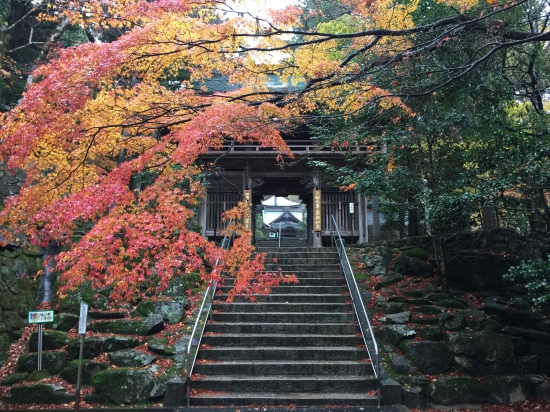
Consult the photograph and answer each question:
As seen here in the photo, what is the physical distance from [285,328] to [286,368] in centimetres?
118

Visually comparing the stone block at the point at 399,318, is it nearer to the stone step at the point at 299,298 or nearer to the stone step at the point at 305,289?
the stone step at the point at 299,298

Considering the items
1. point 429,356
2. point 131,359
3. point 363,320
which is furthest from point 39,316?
point 429,356

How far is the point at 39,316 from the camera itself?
7.02 m

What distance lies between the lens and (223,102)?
680 cm

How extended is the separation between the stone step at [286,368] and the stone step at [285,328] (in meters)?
1.03

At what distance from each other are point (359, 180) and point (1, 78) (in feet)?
42.4

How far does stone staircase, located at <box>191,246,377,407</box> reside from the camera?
6.50 metres

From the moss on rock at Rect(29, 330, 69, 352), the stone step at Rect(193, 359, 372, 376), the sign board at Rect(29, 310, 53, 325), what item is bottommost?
the stone step at Rect(193, 359, 372, 376)

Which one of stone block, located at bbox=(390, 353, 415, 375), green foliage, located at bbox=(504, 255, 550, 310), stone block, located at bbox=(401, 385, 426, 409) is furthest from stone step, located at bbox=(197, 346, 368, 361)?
green foliage, located at bbox=(504, 255, 550, 310)

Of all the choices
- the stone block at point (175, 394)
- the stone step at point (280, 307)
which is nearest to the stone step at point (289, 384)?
the stone block at point (175, 394)

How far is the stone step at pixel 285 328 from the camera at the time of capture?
8.12 metres

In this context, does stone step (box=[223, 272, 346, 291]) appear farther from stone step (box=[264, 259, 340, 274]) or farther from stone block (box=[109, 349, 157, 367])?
stone block (box=[109, 349, 157, 367])

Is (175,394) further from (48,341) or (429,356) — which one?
(429,356)

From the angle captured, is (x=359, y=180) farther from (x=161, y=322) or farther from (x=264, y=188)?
(x=264, y=188)
